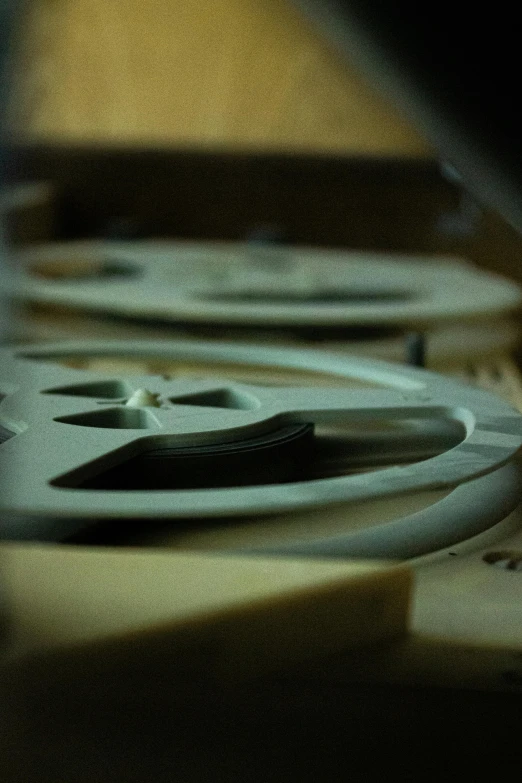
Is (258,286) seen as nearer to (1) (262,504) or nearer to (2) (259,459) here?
(2) (259,459)

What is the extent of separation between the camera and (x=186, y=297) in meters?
1.30

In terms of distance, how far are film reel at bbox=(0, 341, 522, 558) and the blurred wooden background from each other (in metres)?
1.41

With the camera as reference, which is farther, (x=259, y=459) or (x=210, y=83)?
(x=210, y=83)


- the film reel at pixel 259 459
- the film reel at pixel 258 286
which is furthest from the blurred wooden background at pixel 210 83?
the film reel at pixel 259 459

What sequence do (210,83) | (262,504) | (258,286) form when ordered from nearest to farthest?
1. (262,504)
2. (258,286)
3. (210,83)

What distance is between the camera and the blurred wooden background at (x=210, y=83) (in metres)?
2.24

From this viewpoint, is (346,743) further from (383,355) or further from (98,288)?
(98,288)

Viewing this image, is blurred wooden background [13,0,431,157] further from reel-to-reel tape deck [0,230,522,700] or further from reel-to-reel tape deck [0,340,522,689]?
reel-to-reel tape deck [0,340,522,689]

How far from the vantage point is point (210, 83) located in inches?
91.4

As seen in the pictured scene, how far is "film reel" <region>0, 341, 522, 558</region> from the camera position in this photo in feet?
1.70

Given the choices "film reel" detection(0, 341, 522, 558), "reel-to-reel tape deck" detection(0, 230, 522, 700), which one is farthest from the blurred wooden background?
"film reel" detection(0, 341, 522, 558)

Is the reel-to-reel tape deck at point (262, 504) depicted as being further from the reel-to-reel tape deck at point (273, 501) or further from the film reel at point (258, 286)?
the film reel at point (258, 286)

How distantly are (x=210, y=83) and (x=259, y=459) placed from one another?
181 centimetres

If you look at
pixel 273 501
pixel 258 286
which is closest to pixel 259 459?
pixel 273 501
